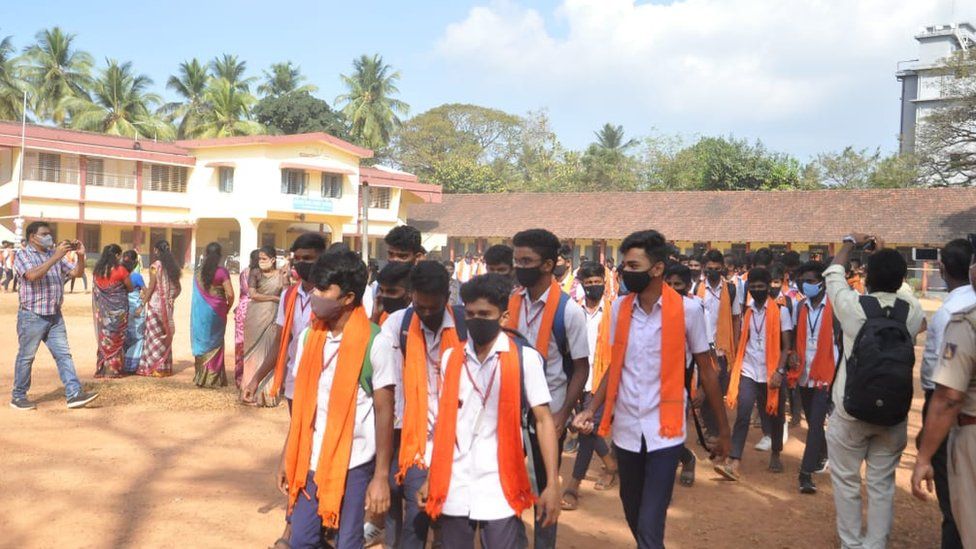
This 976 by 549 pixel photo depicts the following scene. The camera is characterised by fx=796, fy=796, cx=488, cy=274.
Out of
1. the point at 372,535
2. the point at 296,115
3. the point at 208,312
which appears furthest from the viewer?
the point at 296,115

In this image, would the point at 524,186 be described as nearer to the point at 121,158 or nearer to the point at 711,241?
the point at 711,241

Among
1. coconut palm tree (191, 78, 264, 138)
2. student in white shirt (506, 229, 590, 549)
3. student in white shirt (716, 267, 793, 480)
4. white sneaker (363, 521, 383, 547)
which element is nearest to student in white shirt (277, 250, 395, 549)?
student in white shirt (506, 229, 590, 549)

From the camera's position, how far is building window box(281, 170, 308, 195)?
3591cm

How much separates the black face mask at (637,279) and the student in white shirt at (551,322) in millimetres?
402

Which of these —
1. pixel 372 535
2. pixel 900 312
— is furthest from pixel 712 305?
pixel 372 535

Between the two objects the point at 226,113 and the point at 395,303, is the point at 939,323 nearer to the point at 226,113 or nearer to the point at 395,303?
the point at 395,303

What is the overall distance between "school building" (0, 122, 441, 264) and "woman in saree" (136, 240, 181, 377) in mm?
23140

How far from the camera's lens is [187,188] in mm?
36938

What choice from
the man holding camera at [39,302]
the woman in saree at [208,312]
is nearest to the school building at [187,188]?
the woman in saree at [208,312]

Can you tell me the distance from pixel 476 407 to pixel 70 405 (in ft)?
20.6

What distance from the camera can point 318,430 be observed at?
133 inches

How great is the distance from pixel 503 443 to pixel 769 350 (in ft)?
13.6

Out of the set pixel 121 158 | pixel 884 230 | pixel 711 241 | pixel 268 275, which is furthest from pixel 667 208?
pixel 268 275

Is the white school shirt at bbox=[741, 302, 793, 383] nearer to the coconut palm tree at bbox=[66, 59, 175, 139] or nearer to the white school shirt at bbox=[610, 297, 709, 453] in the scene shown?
the white school shirt at bbox=[610, 297, 709, 453]
